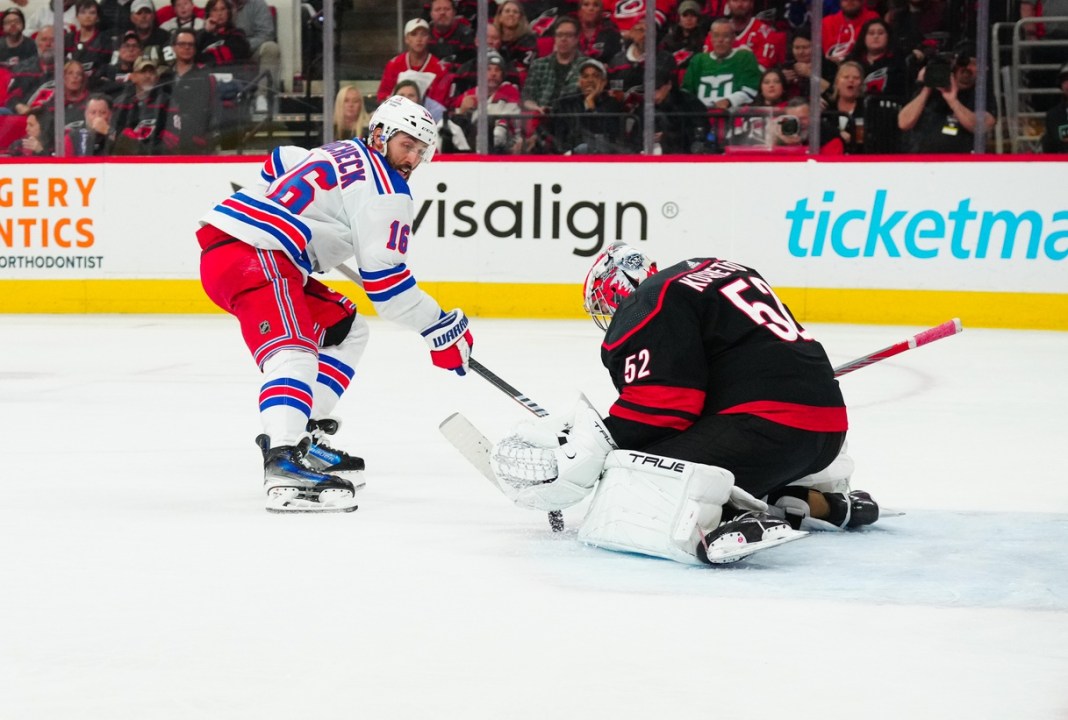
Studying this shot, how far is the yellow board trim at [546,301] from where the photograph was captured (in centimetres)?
811

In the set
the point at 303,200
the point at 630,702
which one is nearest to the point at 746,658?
the point at 630,702

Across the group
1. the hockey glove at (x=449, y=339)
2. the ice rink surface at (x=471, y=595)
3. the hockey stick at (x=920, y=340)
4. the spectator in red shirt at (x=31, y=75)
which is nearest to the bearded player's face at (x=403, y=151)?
the hockey glove at (x=449, y=339)

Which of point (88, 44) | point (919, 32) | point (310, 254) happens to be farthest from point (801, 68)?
point (310, 254)

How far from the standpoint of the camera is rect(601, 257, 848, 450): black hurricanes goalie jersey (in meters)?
2.87

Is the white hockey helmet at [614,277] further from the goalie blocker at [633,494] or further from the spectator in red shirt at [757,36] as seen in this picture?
the spectator in red shirt at [757,36]

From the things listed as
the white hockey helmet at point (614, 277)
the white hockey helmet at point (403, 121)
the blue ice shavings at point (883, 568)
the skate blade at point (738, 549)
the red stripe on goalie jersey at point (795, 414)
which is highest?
the white hockey helmet at point (403, 121)

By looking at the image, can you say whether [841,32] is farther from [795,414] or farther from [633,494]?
[633,494]

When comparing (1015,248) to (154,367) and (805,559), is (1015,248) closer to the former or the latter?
(154,367)

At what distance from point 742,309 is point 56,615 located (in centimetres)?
143

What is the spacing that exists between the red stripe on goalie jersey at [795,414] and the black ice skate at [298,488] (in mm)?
1014

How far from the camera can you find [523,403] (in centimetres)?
380

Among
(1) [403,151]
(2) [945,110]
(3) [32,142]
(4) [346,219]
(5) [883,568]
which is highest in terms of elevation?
(2) [945,110]

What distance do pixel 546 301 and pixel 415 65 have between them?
1640mm

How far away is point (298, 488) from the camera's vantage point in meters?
3.47
